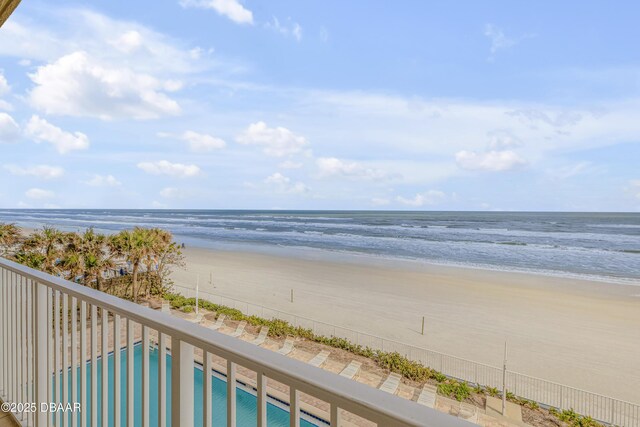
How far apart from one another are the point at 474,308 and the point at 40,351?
12109 mm

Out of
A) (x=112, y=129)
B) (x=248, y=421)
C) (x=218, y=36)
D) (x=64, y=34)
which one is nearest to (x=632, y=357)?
(x=248, y=421)

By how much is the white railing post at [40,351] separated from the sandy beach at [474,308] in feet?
28.5

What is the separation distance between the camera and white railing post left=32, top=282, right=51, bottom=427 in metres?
1.72

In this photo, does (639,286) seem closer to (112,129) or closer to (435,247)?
(435,247)

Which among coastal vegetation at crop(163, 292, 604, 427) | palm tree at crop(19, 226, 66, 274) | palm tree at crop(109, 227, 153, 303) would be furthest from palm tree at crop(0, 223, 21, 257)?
coastal vegetation at crop(163, 292, 604, 427)

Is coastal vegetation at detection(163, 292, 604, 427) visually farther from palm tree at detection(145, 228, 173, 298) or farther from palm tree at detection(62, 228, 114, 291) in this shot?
palm tree at detection(62, 228, 114, 291)

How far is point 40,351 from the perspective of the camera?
176 centimetres

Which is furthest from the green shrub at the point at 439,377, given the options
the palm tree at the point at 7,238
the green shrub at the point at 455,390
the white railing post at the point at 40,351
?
the palm tree at the point at 7,238

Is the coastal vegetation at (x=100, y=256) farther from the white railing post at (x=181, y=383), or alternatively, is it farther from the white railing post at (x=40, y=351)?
the white railing post at (x=181, y=383)

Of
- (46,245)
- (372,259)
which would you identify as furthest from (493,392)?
(372,259)

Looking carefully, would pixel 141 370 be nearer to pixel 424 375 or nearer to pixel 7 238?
pixel 424 375

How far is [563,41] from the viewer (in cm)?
2609

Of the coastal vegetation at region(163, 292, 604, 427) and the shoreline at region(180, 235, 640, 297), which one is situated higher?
the shoreline at region(180, 235, 640, 297)

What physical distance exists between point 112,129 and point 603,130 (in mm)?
43063
